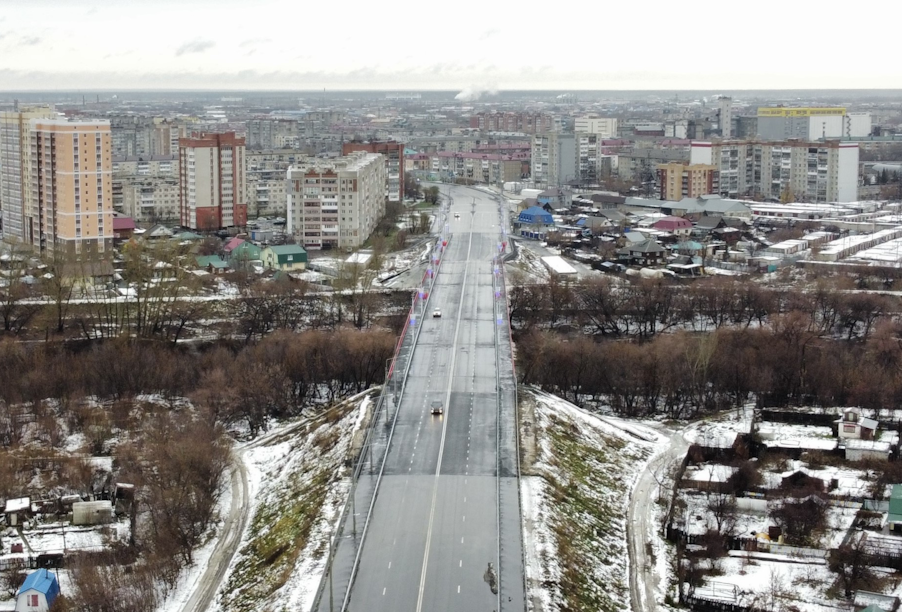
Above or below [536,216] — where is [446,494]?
below

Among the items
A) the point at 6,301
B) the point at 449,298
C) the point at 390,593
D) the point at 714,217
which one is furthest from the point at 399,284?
the point at 390,593

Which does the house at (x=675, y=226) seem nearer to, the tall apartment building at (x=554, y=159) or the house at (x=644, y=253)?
the house at (x=644, y=253)

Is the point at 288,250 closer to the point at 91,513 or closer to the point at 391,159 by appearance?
the point at 391,159

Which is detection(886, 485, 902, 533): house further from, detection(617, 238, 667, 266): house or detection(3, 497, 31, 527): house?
detection(617, 238, 667, 266): house

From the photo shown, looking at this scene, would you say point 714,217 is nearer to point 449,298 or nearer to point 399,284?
point 399,284

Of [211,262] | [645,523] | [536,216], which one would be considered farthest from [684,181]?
[645,523]

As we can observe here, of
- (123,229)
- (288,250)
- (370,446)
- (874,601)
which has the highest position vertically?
(123,229)
